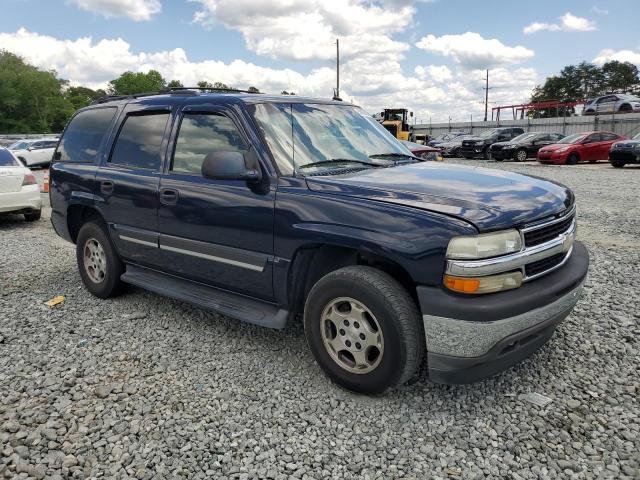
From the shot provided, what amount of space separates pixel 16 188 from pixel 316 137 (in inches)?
297

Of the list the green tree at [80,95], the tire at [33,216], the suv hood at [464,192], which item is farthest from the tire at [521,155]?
the green tree at [80,95]

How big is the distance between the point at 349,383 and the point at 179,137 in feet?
7.68

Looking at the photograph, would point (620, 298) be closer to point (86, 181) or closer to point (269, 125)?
point (269, 125)

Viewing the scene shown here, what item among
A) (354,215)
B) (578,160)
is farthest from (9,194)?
(578,160)

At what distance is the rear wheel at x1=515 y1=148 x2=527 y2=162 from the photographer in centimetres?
2481

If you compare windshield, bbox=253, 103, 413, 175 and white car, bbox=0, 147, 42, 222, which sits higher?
windshield, bbox=253, 103, 413, 175

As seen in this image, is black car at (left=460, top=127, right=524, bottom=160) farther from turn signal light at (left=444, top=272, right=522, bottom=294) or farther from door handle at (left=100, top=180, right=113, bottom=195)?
turn signal light at (left=444, top=272, right=522, bottom=294)

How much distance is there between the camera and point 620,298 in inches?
181

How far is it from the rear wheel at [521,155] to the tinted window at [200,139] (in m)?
23.7

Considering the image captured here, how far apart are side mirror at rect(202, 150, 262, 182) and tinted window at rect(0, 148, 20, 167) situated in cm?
760

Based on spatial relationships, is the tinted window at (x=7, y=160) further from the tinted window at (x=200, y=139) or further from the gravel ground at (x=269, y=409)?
the tinted window at (x=200, y=139)

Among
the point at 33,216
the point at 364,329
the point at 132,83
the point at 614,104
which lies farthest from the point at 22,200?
the point at 132,83

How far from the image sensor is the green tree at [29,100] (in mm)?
68812

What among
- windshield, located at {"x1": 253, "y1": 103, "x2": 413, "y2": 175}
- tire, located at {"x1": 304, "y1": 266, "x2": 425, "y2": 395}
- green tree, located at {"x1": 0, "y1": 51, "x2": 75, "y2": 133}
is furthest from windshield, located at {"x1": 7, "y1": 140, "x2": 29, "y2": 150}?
green tree, located at {"x1": 0, "y1": 51, "x2": 75, "y2": 133}
